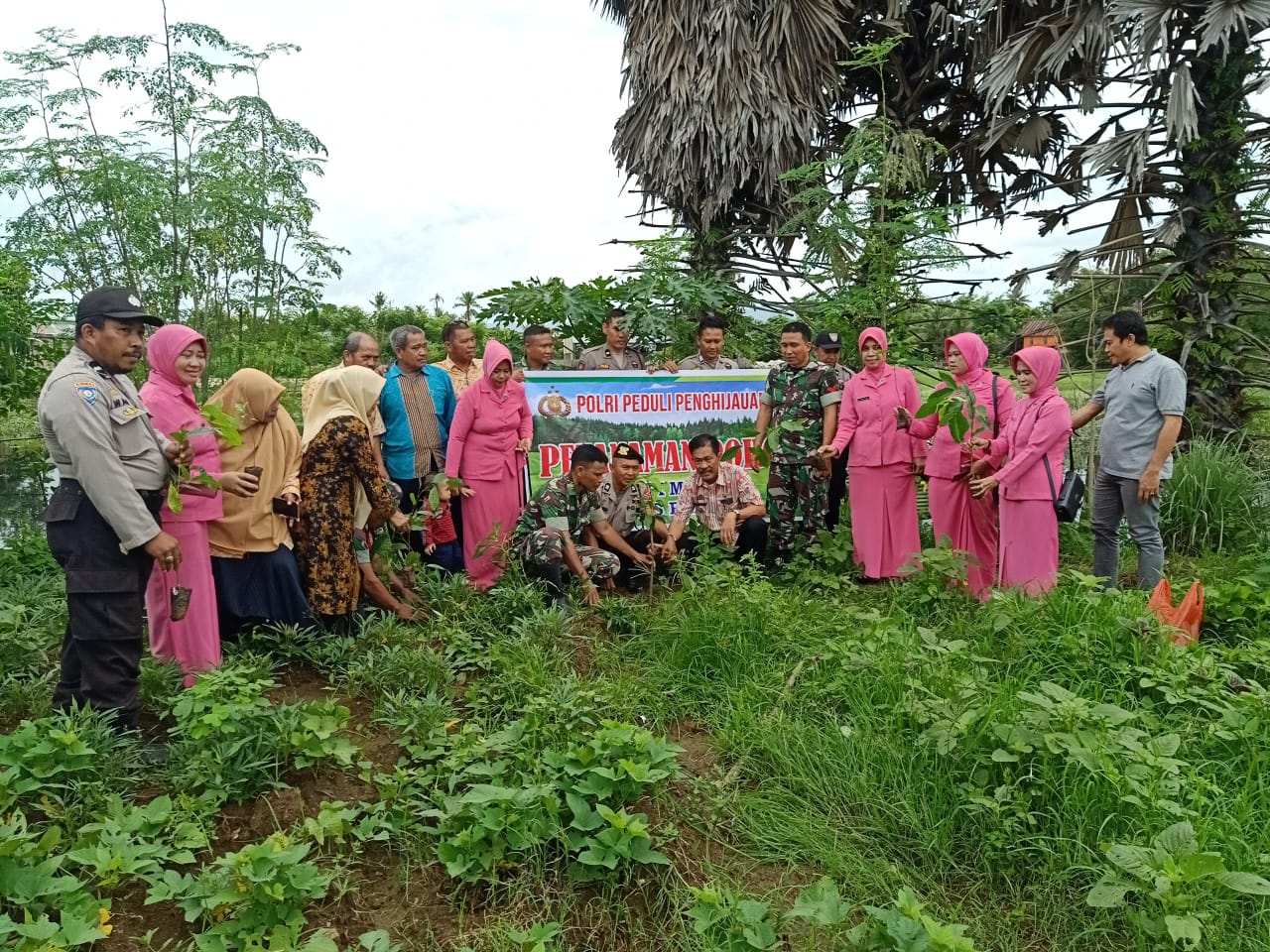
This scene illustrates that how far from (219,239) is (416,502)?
366cm

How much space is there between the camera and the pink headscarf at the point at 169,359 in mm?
3244

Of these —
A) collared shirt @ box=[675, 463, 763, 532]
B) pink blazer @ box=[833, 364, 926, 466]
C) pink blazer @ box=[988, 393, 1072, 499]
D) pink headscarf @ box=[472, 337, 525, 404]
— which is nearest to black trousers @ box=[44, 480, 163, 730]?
pink headscarf @ box=[472, 337, 525, 404]

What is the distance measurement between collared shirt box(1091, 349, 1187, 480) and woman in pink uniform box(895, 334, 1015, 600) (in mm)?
511

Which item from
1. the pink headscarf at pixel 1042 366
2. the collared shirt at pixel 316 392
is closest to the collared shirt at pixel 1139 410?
the pink headscarf at pixel 1042 366

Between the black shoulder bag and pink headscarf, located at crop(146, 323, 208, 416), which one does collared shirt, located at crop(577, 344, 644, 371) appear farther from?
pink headscarf, located at crop(146, 323, 208, 416)

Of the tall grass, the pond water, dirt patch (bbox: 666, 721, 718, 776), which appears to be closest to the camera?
dirt patch (bbox: 666, 721, 718, 776)

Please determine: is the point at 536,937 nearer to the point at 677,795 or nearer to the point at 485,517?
the point at 677,795

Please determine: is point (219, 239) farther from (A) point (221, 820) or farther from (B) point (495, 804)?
(B) point (495, 804)

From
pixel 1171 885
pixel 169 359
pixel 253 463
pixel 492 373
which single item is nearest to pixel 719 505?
pixel 492 373

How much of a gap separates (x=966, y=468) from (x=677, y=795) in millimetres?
2818

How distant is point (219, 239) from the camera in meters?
6.96

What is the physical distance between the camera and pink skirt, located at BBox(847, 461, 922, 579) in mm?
4957

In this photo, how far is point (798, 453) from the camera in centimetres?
512

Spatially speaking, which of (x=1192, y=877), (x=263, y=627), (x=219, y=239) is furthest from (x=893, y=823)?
(x=219, y=239)
